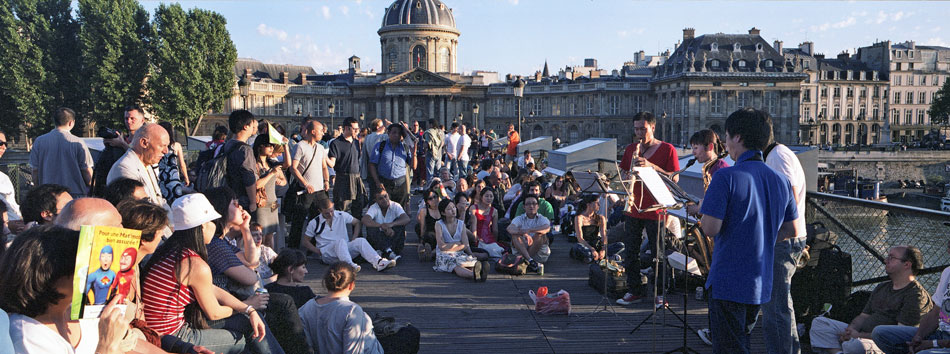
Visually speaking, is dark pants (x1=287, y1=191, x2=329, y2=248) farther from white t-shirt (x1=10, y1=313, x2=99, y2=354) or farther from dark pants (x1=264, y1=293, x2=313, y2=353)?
white t-shirt (x1=10, y1=313, x2=99, y2=354)

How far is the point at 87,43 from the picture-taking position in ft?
131

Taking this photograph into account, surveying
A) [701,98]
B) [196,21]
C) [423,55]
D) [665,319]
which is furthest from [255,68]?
[665,319]

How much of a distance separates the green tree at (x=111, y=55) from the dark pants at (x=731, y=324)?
144 feet

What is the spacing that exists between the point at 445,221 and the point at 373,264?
4.04ft

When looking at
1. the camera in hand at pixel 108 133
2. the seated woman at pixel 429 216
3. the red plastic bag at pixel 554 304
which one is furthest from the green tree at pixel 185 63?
the red plastic bag at pixel 554 304

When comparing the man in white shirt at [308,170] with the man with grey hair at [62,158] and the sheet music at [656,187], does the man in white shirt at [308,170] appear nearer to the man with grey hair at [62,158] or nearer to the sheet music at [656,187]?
the man with grey hair at [62,158]

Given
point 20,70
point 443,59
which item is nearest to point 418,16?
point 443,59

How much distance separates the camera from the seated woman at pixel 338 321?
186 inches

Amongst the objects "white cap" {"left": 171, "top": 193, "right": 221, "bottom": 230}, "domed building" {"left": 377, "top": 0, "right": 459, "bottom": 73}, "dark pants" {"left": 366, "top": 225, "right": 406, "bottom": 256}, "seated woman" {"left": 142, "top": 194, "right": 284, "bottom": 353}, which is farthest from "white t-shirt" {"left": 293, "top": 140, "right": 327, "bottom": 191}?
"domed building" {"left": 377, "top": 0, "right": 459, "bottom": 73}

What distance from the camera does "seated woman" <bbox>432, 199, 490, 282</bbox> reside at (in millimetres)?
8250

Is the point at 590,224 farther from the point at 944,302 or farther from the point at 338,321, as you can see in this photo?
the point at 338,321

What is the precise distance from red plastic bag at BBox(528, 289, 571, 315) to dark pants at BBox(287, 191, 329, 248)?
3799mm

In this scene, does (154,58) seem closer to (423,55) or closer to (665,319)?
(423,55)

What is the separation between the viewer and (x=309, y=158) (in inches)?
350
